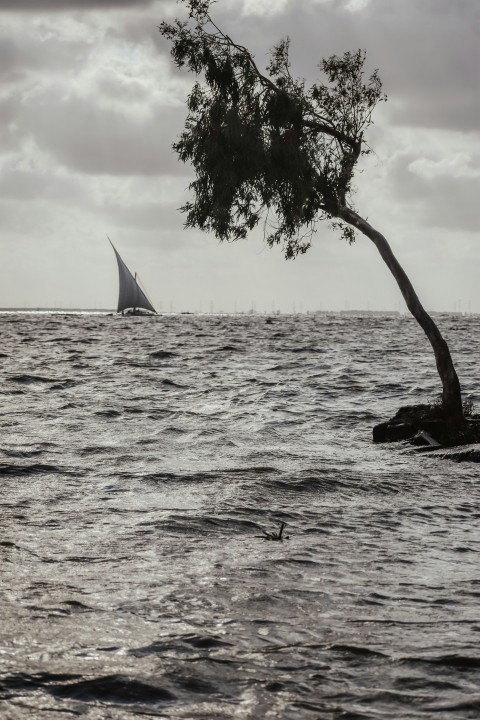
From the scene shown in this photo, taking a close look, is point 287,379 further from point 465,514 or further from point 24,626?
point 24,626

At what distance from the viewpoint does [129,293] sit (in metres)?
175

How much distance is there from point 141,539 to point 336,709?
17.3 ft

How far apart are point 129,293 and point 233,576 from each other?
550 ft

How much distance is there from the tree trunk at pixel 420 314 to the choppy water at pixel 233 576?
233 centimetres

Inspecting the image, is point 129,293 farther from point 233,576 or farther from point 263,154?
point 233,576

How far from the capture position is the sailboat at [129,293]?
553 ft

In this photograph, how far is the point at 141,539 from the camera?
1093cm

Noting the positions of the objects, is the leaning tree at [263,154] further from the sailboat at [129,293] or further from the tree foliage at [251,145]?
the sailboat at [129,293]

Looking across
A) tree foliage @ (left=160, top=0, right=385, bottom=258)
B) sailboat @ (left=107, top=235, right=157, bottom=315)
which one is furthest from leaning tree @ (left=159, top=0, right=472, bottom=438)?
sailboat @ (left=107, top=235, right=157, bottom=315)

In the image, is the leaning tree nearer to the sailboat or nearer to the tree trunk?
the tree trunk

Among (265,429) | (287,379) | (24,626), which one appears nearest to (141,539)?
(24,626)

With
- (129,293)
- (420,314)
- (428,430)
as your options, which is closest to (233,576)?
(428,430)

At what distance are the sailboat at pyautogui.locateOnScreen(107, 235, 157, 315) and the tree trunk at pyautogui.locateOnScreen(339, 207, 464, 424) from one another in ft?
470

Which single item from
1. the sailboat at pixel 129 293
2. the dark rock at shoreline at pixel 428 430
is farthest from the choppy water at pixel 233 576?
the sailboat at pixel 129 293
